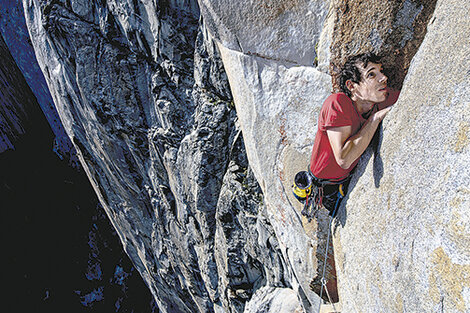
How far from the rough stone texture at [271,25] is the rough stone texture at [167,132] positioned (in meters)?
1.66

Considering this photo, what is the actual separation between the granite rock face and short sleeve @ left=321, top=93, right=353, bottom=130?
380 millimetres

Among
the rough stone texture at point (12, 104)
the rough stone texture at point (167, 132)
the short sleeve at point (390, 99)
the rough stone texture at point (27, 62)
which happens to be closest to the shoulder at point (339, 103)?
the short sleeve at point (390, 99)

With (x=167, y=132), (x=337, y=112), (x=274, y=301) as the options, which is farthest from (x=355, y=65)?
(x=167, y=132)

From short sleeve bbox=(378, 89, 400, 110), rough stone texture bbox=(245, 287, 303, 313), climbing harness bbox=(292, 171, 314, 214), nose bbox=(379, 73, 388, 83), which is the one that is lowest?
rough stone texture bbox=(245, 287, 303, 313)

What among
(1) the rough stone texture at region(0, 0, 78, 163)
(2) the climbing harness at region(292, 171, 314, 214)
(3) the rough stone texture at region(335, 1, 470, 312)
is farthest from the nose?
(1) the rough stone texture at region(0, 0, 78, 163)

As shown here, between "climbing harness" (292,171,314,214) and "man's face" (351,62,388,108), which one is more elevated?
"man's face" (351,62,388,108)

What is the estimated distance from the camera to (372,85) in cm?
271

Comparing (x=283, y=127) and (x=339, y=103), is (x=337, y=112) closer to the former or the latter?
(x=339, y=103)

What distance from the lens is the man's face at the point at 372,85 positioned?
2.71 metres

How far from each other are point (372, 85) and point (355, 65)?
0.25 m

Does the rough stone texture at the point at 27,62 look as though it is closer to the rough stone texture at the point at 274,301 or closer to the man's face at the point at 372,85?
the rough stone texture at the point at 274,301

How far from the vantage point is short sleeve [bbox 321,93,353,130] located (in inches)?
99.0

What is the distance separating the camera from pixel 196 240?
848 cm

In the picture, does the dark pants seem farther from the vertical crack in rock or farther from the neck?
the vertical crack in rock
